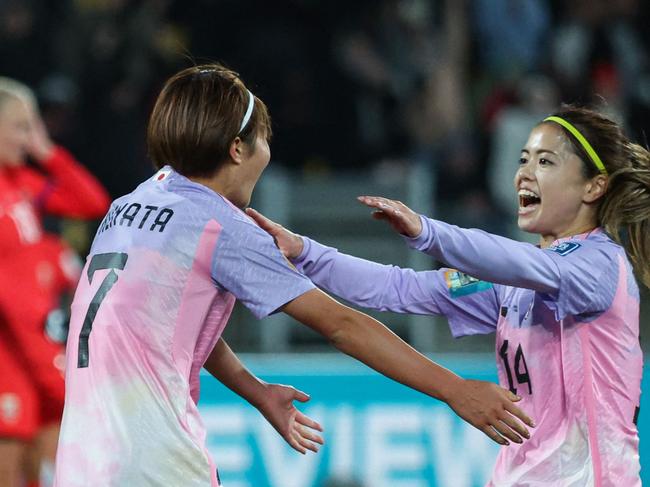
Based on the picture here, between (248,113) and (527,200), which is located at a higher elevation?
(248,113)

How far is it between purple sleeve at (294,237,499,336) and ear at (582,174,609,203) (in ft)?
1.40

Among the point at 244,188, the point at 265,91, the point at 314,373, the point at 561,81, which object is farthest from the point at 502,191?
the point at 244,188

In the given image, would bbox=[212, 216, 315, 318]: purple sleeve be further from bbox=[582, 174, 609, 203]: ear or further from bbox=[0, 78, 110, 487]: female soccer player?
bbox=[0, 78, 110, 487]: female soccer player

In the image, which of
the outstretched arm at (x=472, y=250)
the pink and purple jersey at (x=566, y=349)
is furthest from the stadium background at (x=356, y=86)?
the outstretched arm at (x=472, y=250)

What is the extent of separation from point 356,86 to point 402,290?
5.79 m

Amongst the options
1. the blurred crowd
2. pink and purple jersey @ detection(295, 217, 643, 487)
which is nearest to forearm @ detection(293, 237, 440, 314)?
pink and purple jersey @ detection(295, 217, 643, 487)

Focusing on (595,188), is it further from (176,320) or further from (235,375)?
(176,320)

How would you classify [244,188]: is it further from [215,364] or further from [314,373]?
[314,373]

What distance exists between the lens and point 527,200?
3812mm

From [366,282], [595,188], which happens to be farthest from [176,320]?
[595,188]

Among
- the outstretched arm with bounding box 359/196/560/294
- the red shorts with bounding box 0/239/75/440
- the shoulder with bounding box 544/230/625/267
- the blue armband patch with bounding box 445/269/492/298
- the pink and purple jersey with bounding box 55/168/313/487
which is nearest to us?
the pink and purple jersey with bounding box 55/168/313/487

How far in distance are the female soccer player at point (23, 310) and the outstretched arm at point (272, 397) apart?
7.59ft

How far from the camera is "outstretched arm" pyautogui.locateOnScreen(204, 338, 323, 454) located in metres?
3.53

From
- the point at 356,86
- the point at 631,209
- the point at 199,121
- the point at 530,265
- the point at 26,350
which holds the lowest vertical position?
the point at 26,350
